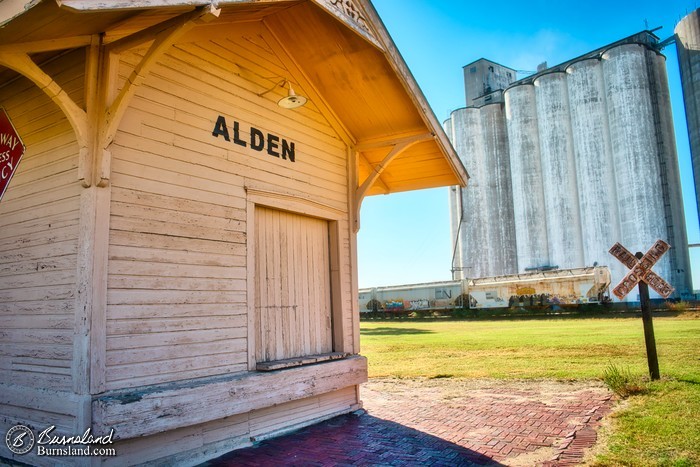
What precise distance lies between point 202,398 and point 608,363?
912 centimetres

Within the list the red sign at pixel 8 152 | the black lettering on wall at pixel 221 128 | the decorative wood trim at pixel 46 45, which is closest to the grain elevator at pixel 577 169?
the black lettering on wall at pixel 221 128

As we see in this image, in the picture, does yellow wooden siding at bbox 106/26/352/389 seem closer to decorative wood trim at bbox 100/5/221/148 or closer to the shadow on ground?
decorative wood trim at bbox 100/5/221/148

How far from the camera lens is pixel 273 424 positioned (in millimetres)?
6113

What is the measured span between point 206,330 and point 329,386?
2083 mm

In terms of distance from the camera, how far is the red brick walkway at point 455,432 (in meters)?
5.14

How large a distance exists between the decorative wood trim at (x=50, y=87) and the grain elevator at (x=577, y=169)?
38.3 m

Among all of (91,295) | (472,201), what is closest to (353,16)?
(91,295)

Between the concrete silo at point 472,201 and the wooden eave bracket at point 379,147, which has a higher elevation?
the concrete silo at point 472,201

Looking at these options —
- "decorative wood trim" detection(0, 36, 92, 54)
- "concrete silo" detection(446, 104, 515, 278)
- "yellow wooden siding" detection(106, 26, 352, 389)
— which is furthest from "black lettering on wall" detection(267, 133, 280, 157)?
"concrete silo" detection(446, 104, 515, 278)

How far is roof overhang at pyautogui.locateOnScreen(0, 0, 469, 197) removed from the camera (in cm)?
386

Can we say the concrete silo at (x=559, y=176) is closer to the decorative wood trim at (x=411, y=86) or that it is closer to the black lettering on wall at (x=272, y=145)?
the decorative wood trim at (x=411, y=86)

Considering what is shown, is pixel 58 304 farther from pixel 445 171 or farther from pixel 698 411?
pixel 698 411

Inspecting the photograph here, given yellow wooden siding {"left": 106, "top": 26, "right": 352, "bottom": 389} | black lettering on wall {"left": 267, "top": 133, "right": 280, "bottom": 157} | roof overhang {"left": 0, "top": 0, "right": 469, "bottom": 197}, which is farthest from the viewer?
black lettering on wall {"left": 267, "top": 133, "right": 280, "bottom": 157}

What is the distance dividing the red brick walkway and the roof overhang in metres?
3.34
